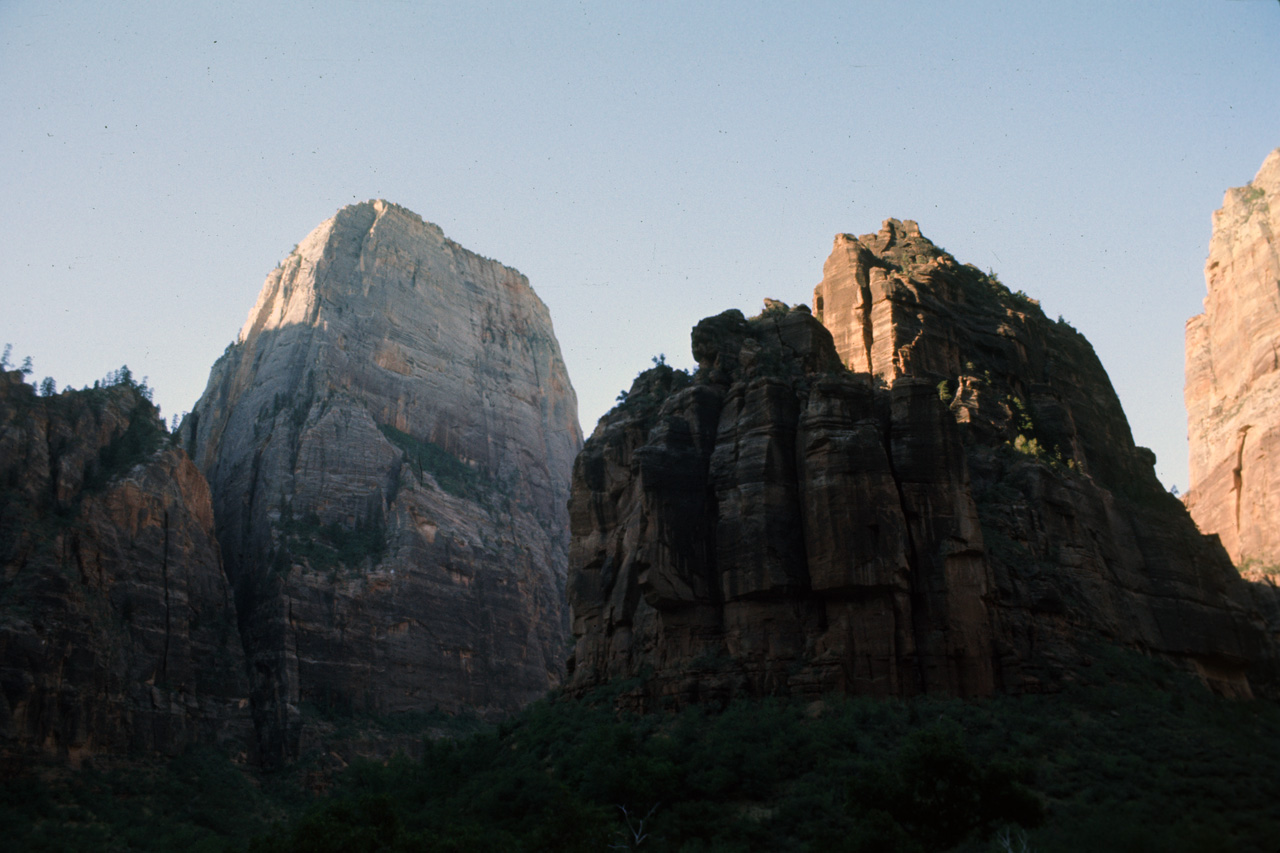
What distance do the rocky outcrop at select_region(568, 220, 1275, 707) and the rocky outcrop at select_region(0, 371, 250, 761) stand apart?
34385mm

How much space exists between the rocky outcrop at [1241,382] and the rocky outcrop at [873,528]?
87.9ft

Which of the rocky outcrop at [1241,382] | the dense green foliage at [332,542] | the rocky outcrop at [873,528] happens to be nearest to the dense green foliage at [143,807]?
the dense green foliage at [332,542]

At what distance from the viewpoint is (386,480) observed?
368 ft

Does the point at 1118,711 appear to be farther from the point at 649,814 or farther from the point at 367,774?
the point at 367,774

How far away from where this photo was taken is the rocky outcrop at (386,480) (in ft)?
313

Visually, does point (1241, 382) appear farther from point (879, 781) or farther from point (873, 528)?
point (879, 781)

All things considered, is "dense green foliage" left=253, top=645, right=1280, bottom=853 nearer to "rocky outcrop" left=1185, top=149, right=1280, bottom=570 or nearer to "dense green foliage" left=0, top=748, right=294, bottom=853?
"dense green foliage" left=0, top=748, right=294, bottom=853

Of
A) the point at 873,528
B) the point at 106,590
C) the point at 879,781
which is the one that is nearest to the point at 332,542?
the point at 106,590

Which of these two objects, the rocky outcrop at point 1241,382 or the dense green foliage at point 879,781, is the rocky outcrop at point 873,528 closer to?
the dense green foliage at point 879,781

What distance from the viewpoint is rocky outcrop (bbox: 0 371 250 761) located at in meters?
69.1

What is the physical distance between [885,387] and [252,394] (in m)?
82.1

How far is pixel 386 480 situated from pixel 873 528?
73184mm

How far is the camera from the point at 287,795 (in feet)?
257

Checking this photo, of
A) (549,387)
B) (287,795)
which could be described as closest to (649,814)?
(287,795)
